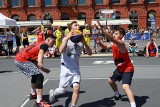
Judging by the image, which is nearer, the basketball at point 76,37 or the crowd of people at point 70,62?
the basketball at point 76,37

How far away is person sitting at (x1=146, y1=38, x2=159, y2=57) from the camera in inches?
635

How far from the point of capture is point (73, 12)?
53000mm

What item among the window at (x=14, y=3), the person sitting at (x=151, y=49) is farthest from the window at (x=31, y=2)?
the person sitting at (x=151, y=49)

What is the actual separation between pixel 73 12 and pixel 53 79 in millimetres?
43219

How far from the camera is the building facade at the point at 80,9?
169ft

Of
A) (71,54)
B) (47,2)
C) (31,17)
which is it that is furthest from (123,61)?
(31,17)

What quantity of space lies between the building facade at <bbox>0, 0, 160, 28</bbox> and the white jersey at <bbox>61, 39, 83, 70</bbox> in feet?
149

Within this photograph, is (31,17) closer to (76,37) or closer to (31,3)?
(31,3)

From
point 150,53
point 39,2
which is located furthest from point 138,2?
point 150,53

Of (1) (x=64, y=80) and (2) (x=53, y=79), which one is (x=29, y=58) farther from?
(2) (x=53, y=79)

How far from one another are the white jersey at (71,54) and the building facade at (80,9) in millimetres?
45309

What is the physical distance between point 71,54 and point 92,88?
264 cm

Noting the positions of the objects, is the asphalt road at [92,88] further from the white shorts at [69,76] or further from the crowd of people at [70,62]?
the white shorts at [69,76]

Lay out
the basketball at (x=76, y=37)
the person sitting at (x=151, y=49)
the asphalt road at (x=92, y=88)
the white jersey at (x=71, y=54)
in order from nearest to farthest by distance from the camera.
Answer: the basketball at (x=76, y=37) → the white jersey at (x=71, y=54) → the asphalt road at (x=92, y=88) → the person sitting at (x=151, y=49)
